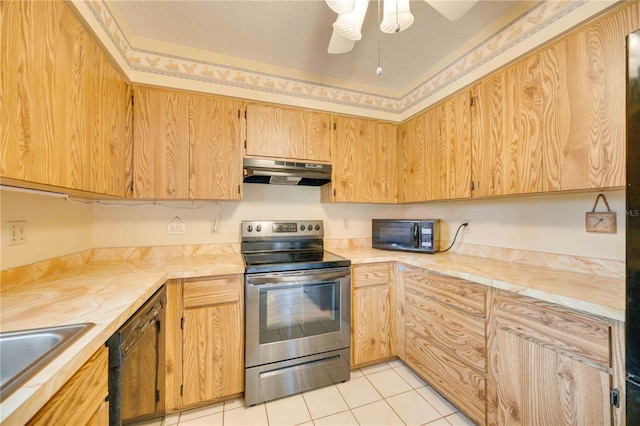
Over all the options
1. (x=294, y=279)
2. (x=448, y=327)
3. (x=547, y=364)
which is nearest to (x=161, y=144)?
(x=294, y=279)

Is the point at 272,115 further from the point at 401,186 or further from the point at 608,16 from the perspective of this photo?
the point at 608,16

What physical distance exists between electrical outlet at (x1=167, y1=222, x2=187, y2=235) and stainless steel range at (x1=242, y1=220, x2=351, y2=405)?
2.00 feet

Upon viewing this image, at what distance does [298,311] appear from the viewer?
177 centimetres

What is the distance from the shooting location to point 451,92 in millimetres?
1903

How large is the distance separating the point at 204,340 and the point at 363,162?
191 cm

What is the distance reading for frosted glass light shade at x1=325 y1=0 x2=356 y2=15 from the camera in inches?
41.3

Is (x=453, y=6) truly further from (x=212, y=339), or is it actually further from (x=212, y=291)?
(x=212, y=339)

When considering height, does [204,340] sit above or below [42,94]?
below

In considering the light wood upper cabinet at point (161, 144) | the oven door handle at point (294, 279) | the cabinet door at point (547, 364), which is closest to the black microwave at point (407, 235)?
the oven door handle at point (294, 279)

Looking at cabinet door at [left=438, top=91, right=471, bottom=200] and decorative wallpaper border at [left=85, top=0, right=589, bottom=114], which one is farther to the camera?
cabinet door at [left=438, top=91, right=471, bottom=200]

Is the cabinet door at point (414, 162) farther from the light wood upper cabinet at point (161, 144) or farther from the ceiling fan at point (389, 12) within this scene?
the light wood upper cabinet at point (161, 144)

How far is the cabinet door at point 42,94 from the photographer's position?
814mm

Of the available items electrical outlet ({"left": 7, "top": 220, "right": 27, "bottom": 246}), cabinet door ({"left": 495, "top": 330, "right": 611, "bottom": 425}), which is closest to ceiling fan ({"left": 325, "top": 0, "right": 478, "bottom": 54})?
cabinet door ({"left": 495, "top": 330, "right": 611, "bottom": 425})

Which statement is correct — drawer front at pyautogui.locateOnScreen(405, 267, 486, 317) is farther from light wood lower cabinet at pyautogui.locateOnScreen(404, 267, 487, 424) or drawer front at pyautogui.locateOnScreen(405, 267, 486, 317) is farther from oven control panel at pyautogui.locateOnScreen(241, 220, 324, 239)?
oven control panel at pyautogui.locateOnScreen(241, 220, 324, 239)
